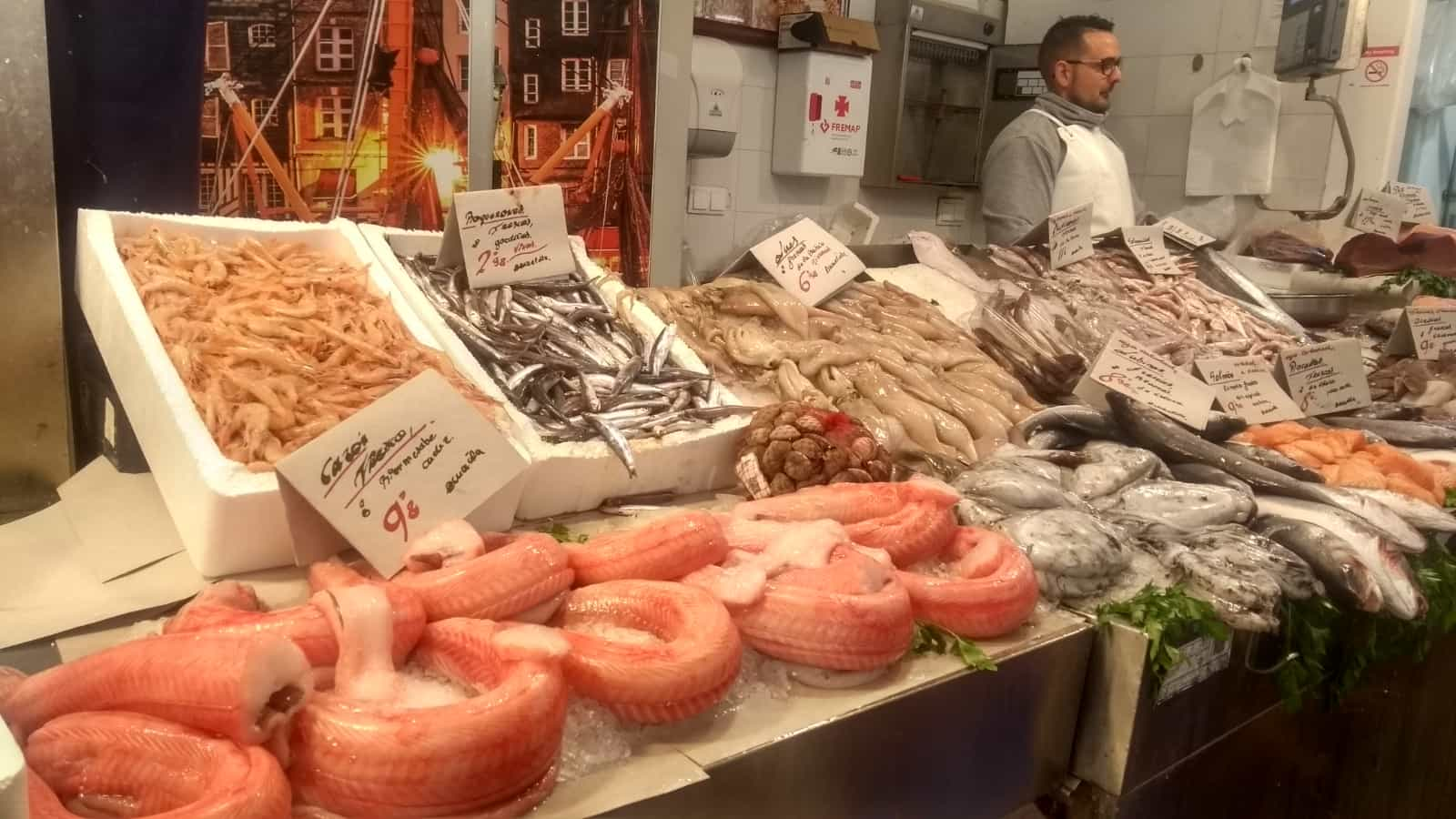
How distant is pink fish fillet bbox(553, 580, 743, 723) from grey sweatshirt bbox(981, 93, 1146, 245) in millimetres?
5351

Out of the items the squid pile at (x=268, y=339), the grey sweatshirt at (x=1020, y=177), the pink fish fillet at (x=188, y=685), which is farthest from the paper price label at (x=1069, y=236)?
the pink fish fillet at (x=188, y=685)

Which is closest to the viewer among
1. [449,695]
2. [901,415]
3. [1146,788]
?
[449,695]

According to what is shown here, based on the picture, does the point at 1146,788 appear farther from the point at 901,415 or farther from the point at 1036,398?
the point at 1036,398

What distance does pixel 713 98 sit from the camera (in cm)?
657

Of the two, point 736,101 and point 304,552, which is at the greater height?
point 736,101

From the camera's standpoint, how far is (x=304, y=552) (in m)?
1.67

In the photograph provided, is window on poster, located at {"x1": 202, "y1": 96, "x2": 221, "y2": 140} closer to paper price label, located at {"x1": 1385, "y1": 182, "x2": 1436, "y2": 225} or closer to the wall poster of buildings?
the wall poster of buildings

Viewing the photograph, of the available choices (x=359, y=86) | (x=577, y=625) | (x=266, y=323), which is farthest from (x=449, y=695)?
(x=359, y=86)

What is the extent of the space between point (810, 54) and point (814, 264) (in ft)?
12.7

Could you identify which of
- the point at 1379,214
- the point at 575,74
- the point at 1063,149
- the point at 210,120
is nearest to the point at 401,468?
the point at 210,120

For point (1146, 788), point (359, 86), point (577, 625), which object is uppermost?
point (359, 86)

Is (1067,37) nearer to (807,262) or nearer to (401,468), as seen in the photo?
(807,262)

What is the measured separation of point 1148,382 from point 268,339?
2387 mm

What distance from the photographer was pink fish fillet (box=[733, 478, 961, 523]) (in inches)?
79.1
